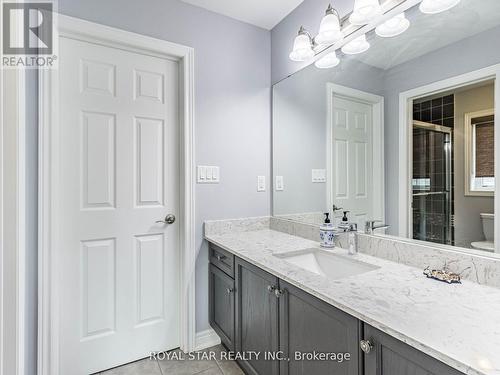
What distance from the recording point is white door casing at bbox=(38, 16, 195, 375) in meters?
1.49

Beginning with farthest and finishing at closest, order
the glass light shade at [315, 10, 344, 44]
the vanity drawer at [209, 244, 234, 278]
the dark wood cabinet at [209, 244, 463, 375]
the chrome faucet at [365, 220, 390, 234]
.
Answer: the vanity drawer at [209, 244, 234, 278]
the glass light shade at [315, 10, 344, 44]
the chrome faucet at [365, 220, 390, 234]
the dark wood cabinet at [209, 244, 463, 375]

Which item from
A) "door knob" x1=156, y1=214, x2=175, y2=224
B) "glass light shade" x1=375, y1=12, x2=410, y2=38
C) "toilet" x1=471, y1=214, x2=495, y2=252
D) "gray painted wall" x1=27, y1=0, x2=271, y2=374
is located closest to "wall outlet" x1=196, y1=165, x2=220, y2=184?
"gray painted wall" x1=27, y1=0, x2=271, y2=374

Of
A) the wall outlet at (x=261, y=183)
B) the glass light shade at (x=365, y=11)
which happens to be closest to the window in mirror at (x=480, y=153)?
the glass light shade at (x=365, y=11)

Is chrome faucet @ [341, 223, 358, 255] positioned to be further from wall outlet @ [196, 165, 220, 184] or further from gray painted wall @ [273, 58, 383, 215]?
wall outlet @ [196, 165, 220, 184]

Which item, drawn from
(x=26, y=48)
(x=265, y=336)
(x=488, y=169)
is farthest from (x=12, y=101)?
(x=488, y=169)

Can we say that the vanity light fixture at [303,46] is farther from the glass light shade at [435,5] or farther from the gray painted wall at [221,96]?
the glass light shade at [435,5]

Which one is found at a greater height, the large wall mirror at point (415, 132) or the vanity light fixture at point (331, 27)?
the vanity light fixture at point (331, 27)

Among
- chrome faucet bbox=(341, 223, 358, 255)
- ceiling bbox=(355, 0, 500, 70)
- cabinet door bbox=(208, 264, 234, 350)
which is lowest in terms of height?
cabinet door bbox=(208, 264, 234, 350)

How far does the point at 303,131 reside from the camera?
2.01 m

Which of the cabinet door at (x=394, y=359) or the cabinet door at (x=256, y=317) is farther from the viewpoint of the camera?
the cabinet door at (x=256, y=317)

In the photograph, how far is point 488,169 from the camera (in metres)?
1.03

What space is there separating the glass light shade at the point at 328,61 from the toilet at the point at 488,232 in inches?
45.0

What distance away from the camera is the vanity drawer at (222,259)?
1.65 metres

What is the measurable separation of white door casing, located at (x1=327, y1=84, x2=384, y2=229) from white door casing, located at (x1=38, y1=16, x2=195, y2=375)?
0.94 metres
